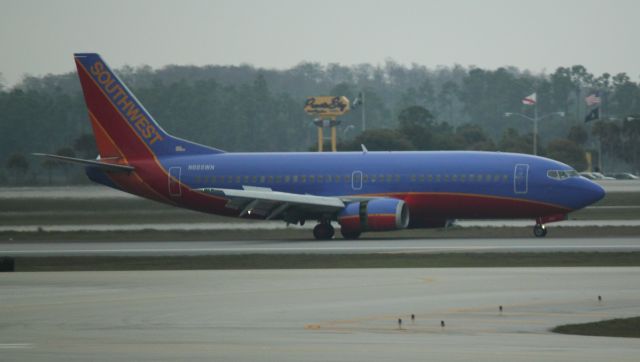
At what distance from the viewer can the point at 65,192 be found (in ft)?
310

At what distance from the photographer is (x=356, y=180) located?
53.3m

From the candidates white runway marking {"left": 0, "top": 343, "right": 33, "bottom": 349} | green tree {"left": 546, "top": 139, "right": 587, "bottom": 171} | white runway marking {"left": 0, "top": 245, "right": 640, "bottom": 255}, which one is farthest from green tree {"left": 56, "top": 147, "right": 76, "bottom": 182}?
white runway marking {"left": 0, "top": 343, "right": 33, "bottom": 349}

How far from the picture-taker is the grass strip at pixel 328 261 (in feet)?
121

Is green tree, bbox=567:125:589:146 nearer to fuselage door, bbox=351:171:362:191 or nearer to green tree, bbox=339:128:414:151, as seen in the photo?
green tree, bbox=339:128:414:151

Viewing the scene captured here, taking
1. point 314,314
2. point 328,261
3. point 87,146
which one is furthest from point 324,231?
point 87,146

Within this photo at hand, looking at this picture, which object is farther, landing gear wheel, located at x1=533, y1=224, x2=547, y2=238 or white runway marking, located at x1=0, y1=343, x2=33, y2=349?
landing gear wheel, located at x1=533, y1=224, x2=547, y2=238

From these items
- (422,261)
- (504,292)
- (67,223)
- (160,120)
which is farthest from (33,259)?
(160,120)

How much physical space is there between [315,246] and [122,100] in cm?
1363

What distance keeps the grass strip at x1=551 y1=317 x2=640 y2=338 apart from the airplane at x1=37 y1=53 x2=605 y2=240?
91.1 ft

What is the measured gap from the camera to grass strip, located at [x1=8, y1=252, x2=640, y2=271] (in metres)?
36.8

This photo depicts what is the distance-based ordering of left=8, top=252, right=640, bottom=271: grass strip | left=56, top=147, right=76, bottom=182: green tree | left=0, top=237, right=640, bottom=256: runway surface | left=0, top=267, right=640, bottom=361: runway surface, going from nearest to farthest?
left=0, top=267, right=640, bottom=361: runway surface < left=8, top=252, right=640, bottom=271: grass strip < left=0, top=237, right=640, bottom=256: runway surface < left=56, top=147, right=76, bottom=182: green tree

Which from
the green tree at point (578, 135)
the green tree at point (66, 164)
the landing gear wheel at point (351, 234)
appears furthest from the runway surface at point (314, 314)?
the green tree at point (578, 135)

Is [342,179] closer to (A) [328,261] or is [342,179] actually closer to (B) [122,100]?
(B) [122,100]

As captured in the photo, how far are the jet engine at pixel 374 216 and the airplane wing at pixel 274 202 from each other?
0.64m
